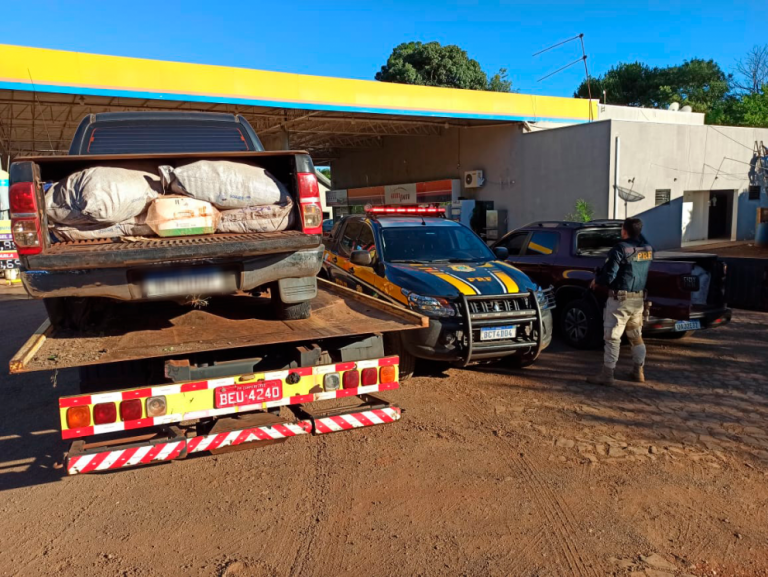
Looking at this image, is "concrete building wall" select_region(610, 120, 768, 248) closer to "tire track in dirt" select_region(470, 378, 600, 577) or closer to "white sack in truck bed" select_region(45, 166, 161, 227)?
"tire track in dirt" select_region(470, 378, 600, 577)

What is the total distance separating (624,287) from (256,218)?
390 centimetres

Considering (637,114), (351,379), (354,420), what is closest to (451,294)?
(351,379)

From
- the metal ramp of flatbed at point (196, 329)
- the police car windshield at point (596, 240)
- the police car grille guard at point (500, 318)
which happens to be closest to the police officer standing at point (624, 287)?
the police car grille guard at point (500, 318)

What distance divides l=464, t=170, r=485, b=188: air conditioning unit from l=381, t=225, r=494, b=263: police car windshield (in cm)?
1604

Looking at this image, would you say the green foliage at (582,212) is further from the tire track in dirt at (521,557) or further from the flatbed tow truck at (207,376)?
the tire track in dirt at (521,557)

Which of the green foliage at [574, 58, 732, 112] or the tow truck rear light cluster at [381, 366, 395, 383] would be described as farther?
the green foliage at [574, 58, 732, 112]

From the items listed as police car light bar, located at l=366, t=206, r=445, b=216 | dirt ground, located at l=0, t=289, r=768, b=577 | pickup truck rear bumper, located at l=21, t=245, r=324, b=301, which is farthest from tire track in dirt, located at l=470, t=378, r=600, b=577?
police car light bar, located at l=366, t=206, r=445, b=216

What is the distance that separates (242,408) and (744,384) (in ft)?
16.9

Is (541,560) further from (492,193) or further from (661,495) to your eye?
(492,193)

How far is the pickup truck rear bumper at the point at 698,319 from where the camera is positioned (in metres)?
6.91

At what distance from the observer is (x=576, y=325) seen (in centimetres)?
764

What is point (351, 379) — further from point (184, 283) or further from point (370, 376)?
point (184, 283)

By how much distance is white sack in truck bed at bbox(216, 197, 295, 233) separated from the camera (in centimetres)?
398

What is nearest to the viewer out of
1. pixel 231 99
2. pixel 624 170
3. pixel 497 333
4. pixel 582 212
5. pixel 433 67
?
pixel 497 333
